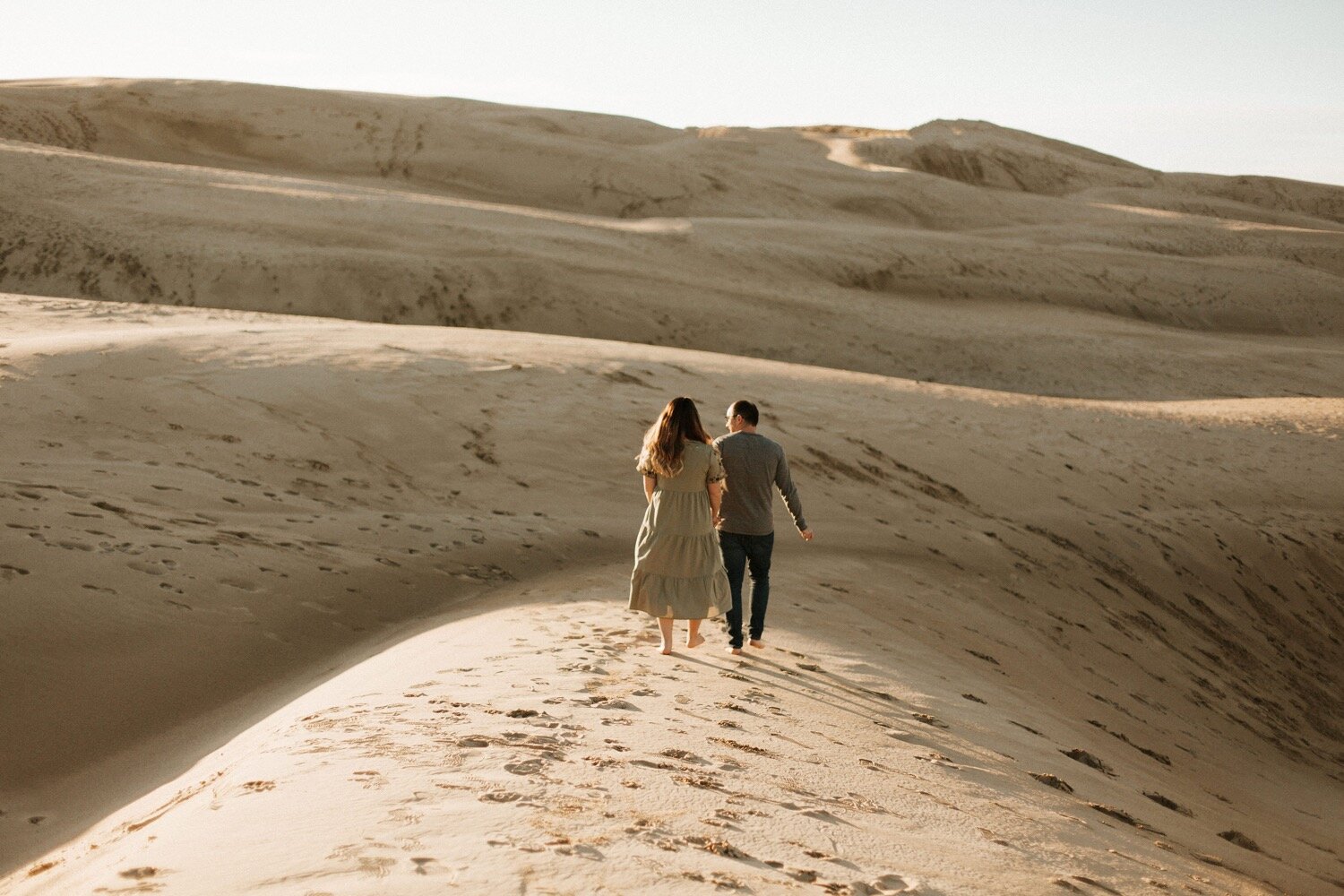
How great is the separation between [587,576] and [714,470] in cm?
265

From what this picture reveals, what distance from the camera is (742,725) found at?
5.12m

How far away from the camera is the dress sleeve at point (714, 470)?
618 centimetres

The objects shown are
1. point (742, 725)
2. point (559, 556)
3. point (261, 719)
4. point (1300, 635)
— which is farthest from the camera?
point (1300, 635)

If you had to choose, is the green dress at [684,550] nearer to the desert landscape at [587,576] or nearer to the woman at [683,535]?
the woman at [683,535]

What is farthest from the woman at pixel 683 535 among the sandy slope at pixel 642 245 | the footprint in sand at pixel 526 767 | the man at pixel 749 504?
the sandy slope at pixel 642 245

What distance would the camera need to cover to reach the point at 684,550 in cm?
621

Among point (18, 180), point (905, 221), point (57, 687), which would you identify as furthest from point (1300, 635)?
point (905, 221)

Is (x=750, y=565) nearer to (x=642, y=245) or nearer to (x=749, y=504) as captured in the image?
(x=749, y=504)

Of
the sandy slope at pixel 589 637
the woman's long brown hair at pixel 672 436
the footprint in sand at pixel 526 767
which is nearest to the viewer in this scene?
the sandy slope at pixel 589 637

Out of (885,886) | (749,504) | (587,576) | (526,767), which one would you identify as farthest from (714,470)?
(885,886)

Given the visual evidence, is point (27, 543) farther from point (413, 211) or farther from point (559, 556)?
point (413, 211)

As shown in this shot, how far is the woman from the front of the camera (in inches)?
243

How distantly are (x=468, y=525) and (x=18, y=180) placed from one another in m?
15.8

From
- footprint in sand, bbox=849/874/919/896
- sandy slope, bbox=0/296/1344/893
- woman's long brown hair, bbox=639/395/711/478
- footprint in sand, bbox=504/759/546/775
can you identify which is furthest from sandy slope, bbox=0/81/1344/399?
footprint in sand, bbox=849/874/919/896
